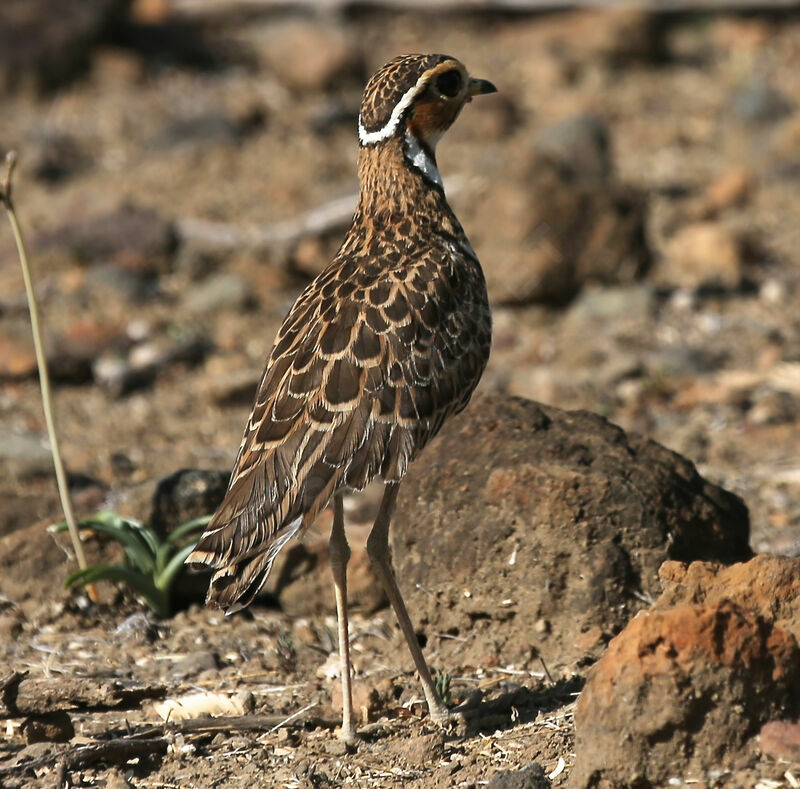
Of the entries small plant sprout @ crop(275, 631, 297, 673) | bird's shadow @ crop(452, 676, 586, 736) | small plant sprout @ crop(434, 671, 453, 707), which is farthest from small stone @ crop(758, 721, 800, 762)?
small plant sprout @ crop(275, 631, 297, 673)

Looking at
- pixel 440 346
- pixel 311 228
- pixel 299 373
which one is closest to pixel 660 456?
pixel 440 346

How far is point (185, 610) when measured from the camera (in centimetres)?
610

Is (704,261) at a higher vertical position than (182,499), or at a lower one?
higher

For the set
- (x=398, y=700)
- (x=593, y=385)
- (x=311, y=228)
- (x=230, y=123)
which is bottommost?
(x=398, y=700)

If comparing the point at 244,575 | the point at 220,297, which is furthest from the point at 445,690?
the point at 220,297

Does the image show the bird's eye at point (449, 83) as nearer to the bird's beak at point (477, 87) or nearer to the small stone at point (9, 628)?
the bird's beak at point (477, 87)

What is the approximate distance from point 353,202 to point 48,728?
241 inches

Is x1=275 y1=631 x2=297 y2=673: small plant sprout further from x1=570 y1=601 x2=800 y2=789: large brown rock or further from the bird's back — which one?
x1=570 y1=601 x2=800 y2=789: large brown rock

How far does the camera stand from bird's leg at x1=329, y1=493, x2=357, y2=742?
188 inches

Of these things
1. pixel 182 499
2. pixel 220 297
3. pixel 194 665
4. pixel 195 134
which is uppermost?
pixel 195 134

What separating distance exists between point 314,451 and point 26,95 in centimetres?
939

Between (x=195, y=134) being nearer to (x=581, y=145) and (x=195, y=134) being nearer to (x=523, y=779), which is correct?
(x=581, y=145)

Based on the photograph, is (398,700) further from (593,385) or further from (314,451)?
(593,385)

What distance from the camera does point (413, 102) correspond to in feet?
17.3
